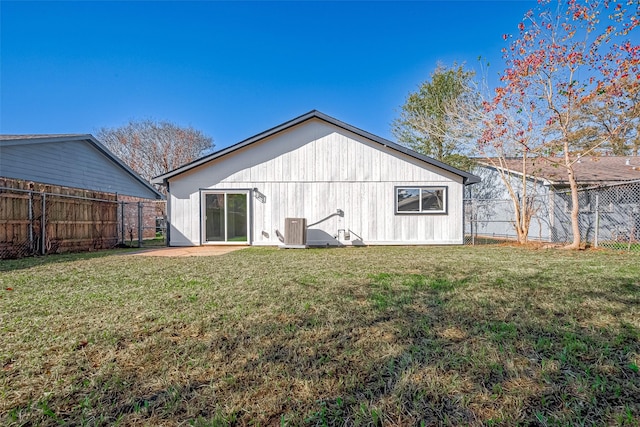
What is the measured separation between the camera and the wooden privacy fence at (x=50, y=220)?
6711 mm

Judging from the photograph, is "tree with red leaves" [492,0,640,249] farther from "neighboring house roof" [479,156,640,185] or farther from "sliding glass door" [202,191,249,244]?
"sliding glass door" [202,191,249,244]

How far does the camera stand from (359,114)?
18922mm

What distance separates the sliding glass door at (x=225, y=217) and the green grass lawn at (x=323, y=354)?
6.05 meters

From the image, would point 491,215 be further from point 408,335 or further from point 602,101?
point 408,335

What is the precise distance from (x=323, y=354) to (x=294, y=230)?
23.2 feet

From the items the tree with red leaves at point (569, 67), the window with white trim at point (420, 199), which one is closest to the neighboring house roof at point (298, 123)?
the window with white trim at point (420, 199)

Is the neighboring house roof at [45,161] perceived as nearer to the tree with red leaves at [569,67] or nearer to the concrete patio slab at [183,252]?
the concrete patio slab at [183,252]

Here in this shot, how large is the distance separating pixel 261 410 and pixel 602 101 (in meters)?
11.4

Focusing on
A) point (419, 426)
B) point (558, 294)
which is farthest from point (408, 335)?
point (558, 294)

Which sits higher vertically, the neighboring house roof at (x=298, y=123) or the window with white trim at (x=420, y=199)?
the neighboring house roof at (x=298, y=123)

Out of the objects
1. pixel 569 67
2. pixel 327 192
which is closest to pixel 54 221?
pixel 327 192

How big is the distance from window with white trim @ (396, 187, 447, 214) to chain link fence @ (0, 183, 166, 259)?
374 inches

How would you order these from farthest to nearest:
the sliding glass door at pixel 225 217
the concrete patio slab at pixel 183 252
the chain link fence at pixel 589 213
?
the chain link fence at pixel 589 213, the sliding glass door at pixel 225 217, the concrete patio slab at pixel 183 252

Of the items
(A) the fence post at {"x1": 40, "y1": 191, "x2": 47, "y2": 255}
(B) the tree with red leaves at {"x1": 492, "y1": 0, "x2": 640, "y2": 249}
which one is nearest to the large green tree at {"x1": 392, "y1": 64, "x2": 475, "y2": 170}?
(B) the tree with red leaves at {"x1": 492, "y1": 0, "x2": 640, "y2": 249}
